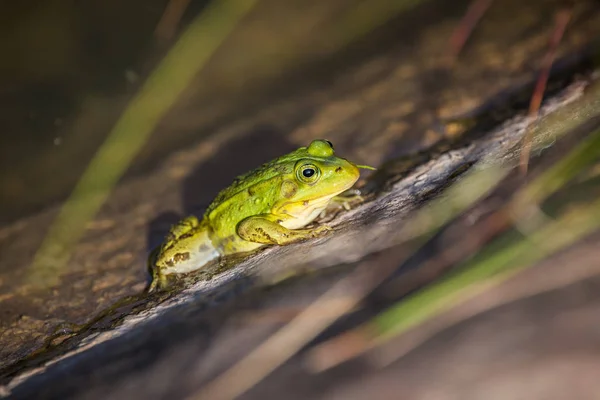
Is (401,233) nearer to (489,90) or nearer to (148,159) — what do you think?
(489,90)

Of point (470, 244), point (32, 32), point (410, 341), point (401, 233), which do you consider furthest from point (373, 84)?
point (32, 32)

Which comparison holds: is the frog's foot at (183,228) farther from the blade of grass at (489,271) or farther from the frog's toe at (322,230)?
the blade of grass at (489,271)

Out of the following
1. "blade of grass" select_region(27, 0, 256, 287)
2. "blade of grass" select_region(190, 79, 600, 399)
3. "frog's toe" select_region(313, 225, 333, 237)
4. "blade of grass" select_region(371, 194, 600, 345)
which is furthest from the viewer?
"blade of grass" select_region(27, 0, 256, 287)

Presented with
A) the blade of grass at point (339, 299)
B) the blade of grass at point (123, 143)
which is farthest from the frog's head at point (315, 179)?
the blade of grass at point (123, 143)

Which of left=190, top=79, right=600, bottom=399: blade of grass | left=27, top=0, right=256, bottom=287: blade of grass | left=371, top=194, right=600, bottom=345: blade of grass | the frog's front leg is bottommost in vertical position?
left=371, top=194, right=600, bottom=345: blade of grass

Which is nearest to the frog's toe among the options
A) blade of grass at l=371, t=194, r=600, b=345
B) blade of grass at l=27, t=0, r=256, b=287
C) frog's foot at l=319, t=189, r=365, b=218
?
frog's foot at l=319, t=189, r=365, b=218

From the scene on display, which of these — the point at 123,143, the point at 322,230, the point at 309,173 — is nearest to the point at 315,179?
the point at 309,173

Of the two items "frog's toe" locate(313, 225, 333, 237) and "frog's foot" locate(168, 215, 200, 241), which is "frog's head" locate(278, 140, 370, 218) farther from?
"frog's foot" locate(168, 215, 200, 241)

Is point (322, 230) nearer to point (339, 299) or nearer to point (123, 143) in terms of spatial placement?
point (339, 299)
